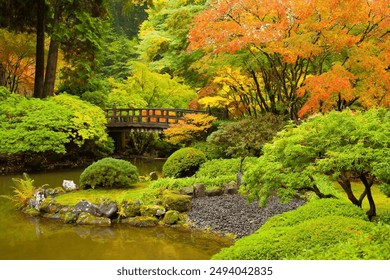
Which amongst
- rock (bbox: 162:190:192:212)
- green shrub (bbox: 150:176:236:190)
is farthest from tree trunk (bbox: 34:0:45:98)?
rock (bbox: 162:190:192:212)

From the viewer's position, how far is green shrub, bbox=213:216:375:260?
202 inches

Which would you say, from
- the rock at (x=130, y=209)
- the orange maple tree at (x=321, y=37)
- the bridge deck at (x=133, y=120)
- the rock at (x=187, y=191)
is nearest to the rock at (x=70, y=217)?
the rock at (x=130, y=209)

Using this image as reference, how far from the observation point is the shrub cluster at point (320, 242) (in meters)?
4.62

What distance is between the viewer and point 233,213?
11.7 m

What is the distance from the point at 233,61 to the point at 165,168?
505 centimetres

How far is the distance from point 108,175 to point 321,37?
26.0ft

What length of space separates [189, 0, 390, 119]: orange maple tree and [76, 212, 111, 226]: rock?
264 inches

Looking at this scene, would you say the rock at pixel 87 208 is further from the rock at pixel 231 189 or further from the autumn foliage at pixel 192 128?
the autumn foliage at pixel 192 128

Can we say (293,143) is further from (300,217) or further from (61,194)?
(61,194)

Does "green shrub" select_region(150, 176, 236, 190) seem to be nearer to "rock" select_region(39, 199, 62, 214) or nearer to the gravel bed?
the gravel bed

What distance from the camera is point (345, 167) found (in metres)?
6.79

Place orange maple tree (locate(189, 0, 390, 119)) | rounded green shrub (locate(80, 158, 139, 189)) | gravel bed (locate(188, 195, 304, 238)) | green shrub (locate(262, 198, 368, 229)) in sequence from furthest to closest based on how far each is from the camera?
rounded green shrub (locate(80, 158, 139, 189)) < orange maple tree (locate(189, 0, 390, 119)) < gravel bed (locate(188, 195, 304, 238)) < green shrub (locate(262, 198, 368, 229))

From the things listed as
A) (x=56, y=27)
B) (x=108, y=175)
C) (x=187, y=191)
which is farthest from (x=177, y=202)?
(x=56, y=27)

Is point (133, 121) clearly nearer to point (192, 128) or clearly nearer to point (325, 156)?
point (192, 128)
